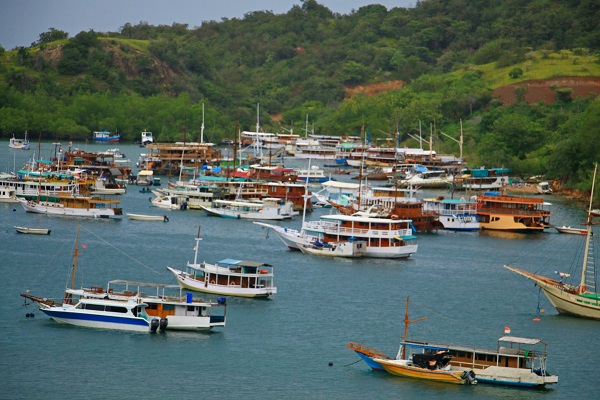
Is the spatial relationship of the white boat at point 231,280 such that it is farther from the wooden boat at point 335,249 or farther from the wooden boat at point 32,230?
the wooden boat at point 32,230

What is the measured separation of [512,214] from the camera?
8550cm

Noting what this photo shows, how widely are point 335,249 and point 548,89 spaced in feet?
299

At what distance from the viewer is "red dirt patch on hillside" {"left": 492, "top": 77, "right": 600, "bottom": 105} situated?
150 meters

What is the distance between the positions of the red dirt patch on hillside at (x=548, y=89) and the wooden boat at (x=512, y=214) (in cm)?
6652

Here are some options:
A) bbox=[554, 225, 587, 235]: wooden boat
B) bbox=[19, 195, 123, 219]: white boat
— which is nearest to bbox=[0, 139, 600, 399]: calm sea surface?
bbox=[19, 195, 123, 219]: white boat

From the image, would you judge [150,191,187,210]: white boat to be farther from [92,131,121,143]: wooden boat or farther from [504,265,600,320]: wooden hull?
[92,131,121,143]: wooden boat

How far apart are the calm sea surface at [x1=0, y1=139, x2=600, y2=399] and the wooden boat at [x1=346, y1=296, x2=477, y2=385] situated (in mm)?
326

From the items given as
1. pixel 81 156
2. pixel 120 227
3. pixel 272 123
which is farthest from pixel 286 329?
pixel 272 123

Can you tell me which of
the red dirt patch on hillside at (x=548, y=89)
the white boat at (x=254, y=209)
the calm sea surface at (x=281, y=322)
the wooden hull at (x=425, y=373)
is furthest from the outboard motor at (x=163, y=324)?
the red dirt patch on hillside at (x=548, y=89)

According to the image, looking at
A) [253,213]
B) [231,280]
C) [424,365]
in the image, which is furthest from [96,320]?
[253,213]

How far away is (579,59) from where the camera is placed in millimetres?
162875

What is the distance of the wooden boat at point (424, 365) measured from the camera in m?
42.9

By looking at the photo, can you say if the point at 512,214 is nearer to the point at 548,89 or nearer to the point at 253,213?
the point at 253,213

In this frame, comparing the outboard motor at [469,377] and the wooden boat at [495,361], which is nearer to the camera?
the outboard motor at [469,377]
